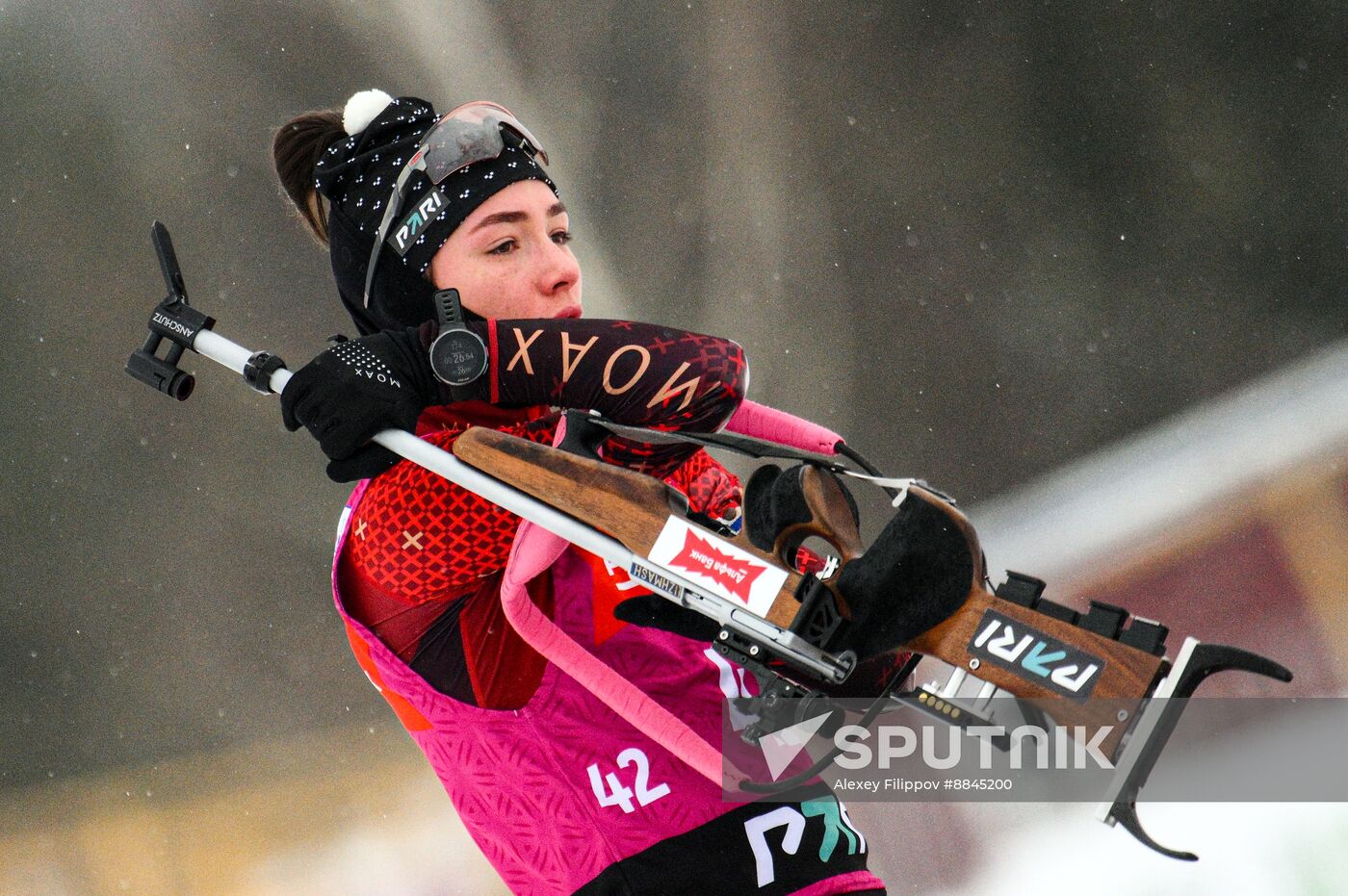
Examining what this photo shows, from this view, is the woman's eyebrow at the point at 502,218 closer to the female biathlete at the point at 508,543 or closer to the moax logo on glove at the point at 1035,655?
the female biathlete at the point at 508,543

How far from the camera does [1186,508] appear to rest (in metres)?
2.15

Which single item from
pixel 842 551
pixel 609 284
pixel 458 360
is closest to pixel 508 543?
pixel 458 360

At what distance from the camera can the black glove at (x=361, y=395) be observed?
108 centimetres

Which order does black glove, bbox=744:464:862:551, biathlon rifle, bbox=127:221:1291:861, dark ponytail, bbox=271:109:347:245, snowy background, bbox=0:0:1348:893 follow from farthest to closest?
snowy background, bbox=0:0:1348:893 < dark ponytail, bbox=271:109:347:245 < black glove, bbox=744:464:862:551 < biathlon rifle, bbox=127:221:1291:861

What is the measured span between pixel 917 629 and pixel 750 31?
1574mm

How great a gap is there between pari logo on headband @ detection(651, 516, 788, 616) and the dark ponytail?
27.8 inches

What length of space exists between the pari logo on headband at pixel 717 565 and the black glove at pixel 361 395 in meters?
0.25

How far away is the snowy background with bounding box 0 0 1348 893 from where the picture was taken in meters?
2.11

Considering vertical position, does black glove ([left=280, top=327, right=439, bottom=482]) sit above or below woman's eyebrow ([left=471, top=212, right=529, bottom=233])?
below

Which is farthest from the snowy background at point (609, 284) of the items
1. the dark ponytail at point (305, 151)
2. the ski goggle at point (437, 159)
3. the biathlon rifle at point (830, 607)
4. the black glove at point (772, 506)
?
the black glove at point (772, 506)

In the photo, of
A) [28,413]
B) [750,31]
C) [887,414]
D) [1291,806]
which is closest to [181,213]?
[28,413]

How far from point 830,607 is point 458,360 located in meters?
0.37

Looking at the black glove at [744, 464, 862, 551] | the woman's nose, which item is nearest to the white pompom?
the woman's nose

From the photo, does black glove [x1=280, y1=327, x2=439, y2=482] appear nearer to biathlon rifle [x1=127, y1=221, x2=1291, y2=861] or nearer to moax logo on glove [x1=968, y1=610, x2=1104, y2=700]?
biathlon rifle [x1=127, y1=221, x2=1291, y2=861]
